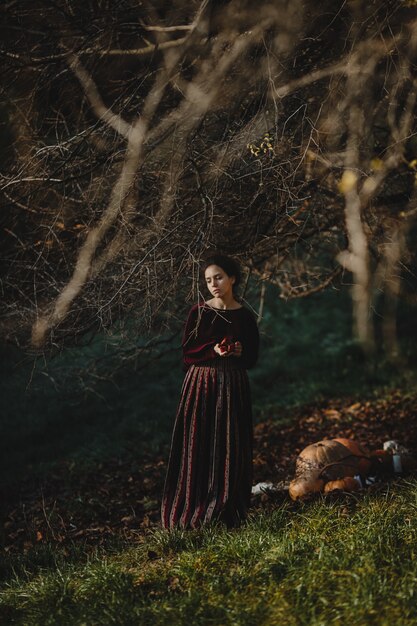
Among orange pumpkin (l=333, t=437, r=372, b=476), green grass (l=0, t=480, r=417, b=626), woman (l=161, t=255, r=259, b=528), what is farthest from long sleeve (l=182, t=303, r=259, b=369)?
orange pumpkin (l=333, t=437, r=372, b=476)

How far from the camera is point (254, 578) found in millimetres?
3930

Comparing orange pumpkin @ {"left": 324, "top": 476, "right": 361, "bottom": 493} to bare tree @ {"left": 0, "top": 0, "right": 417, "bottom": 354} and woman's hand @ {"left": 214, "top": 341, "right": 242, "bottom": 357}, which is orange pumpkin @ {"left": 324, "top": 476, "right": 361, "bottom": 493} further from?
bare tree @ {"left": 0, "top": 0, "right": 417, "bottom": 354}

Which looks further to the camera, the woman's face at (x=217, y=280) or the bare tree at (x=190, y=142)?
the woman's face at (x=217, y=280)

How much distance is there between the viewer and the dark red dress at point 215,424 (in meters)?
5.17

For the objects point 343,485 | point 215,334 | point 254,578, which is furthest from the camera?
point 343,485

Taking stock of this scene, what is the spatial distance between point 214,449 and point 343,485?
1.27 m

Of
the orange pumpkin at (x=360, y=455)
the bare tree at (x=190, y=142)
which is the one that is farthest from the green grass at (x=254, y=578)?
the bare tree at (x=190, y=142)

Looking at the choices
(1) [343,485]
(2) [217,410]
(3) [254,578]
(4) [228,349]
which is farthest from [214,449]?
(3) [254,578]

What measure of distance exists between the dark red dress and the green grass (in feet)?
0.88

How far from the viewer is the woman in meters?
5.14

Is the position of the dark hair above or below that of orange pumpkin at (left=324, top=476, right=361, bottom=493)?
above

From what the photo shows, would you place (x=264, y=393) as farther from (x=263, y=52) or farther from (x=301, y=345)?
(x=263, y=52)

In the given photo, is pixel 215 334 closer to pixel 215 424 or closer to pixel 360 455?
pixel 215 424

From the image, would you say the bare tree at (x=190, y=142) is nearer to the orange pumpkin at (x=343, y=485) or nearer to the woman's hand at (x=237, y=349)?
the woman's hand at (x=237, y=349)
